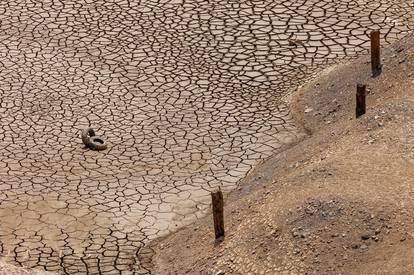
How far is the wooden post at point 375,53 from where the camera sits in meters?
14.1

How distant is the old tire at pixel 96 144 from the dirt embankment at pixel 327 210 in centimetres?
196

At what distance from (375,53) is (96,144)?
349 cm

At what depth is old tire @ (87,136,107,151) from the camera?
14.0m

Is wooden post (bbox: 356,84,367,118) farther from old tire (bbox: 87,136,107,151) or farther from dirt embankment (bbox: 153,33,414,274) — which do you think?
old tire (bbox: 87,136,107,151)

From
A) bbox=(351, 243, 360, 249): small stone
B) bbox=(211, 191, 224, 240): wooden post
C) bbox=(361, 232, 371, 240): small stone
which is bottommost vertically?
bbox=(211, 191, 224, 240): wooden post

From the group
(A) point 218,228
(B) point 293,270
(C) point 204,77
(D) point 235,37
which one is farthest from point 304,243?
(D) point 235,37

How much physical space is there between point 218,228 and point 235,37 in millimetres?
5835

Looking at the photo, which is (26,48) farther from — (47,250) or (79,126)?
(47,250)

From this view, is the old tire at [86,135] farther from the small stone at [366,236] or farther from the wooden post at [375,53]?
the small stone at [366,236]

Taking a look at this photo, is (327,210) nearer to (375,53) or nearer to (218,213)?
(218,213)

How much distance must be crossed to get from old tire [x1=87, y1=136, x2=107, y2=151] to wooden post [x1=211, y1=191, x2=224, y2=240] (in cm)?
299

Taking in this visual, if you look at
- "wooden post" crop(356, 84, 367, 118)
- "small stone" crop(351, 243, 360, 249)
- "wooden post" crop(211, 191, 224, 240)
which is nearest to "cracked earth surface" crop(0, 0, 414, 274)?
"wooden post" crop(211, 191, 224, 240)

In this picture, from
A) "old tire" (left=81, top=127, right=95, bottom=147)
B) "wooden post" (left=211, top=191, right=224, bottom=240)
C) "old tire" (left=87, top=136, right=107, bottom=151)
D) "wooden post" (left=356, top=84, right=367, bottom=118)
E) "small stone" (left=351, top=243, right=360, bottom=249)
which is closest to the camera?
"small stone" (left=351, top=243, right=360, bottom=249)

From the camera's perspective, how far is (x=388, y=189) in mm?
10930
